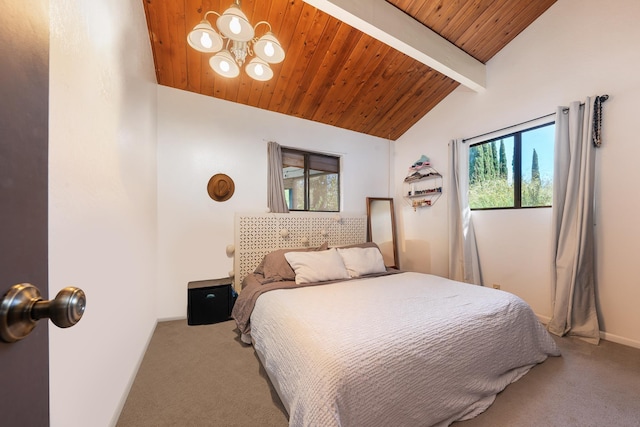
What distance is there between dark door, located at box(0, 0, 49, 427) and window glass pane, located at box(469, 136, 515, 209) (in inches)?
146

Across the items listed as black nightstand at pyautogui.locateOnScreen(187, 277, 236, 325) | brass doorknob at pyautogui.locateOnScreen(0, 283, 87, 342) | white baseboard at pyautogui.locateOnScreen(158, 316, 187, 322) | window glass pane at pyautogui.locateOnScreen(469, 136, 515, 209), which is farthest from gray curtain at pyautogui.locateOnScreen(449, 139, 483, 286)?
brass doorknob at pyautogui.locateOnScreen(0, 283, 87, 342)

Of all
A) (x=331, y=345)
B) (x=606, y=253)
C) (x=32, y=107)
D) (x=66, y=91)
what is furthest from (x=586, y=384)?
(x=66, y=91)

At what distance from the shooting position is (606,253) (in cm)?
224

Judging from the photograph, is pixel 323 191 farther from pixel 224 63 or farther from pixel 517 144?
pixel 517 144

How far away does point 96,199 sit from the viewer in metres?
1.16

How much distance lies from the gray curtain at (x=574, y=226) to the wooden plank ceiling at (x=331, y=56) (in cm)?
120

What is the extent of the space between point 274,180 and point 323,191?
0.87m

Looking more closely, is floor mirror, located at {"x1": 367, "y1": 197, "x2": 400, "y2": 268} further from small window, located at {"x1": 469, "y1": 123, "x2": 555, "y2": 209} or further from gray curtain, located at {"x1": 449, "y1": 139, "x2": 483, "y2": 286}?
small window, located at {"x1": 469, "y1": 123, "x2": 555, "y2": 209}

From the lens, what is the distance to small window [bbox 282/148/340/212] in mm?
3512

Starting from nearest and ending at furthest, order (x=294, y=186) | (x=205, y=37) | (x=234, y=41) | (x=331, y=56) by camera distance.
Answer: (x=205, y=37) < (x=234, y=41) < (x=331, y=56) < (x=294, y=186)

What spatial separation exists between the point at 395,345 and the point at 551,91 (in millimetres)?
3093

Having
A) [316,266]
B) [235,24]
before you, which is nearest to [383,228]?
[316,266]

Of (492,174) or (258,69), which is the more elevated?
(258,69)

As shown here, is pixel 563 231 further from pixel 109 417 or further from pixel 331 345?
pixel 109 417
